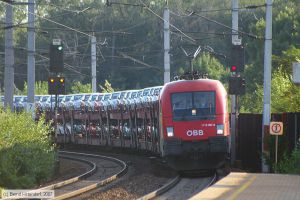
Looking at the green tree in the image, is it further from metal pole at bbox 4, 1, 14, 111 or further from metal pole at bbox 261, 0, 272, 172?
metal pole at bbox 4, 1, 14, 111

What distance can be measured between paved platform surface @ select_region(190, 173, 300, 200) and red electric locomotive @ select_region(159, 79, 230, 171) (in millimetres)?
2974

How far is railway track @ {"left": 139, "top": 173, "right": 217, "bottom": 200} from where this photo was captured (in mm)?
20828

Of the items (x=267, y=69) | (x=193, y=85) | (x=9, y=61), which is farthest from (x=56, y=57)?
(x=267, y=69)

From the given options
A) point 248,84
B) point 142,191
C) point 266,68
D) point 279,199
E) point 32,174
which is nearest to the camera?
point 279,199

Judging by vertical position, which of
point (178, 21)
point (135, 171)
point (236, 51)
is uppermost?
point (178, 21)

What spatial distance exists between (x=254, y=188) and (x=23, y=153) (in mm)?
8873

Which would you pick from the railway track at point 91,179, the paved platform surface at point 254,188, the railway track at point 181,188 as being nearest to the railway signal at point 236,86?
the railway track at point 181,188

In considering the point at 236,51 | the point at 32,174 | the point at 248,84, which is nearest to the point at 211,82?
the point at 236,51

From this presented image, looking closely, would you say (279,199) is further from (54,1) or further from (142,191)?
(54,1)

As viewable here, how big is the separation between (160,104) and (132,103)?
1027 centimetres

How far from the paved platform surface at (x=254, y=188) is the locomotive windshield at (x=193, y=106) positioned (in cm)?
365

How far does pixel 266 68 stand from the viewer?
28.7 meters

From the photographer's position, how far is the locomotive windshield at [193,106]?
84.5 feet

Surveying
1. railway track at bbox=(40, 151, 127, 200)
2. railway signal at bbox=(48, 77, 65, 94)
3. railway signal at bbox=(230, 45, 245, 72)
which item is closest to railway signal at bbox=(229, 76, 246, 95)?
railway signal at bbox=(230, 45, 245, 72)
